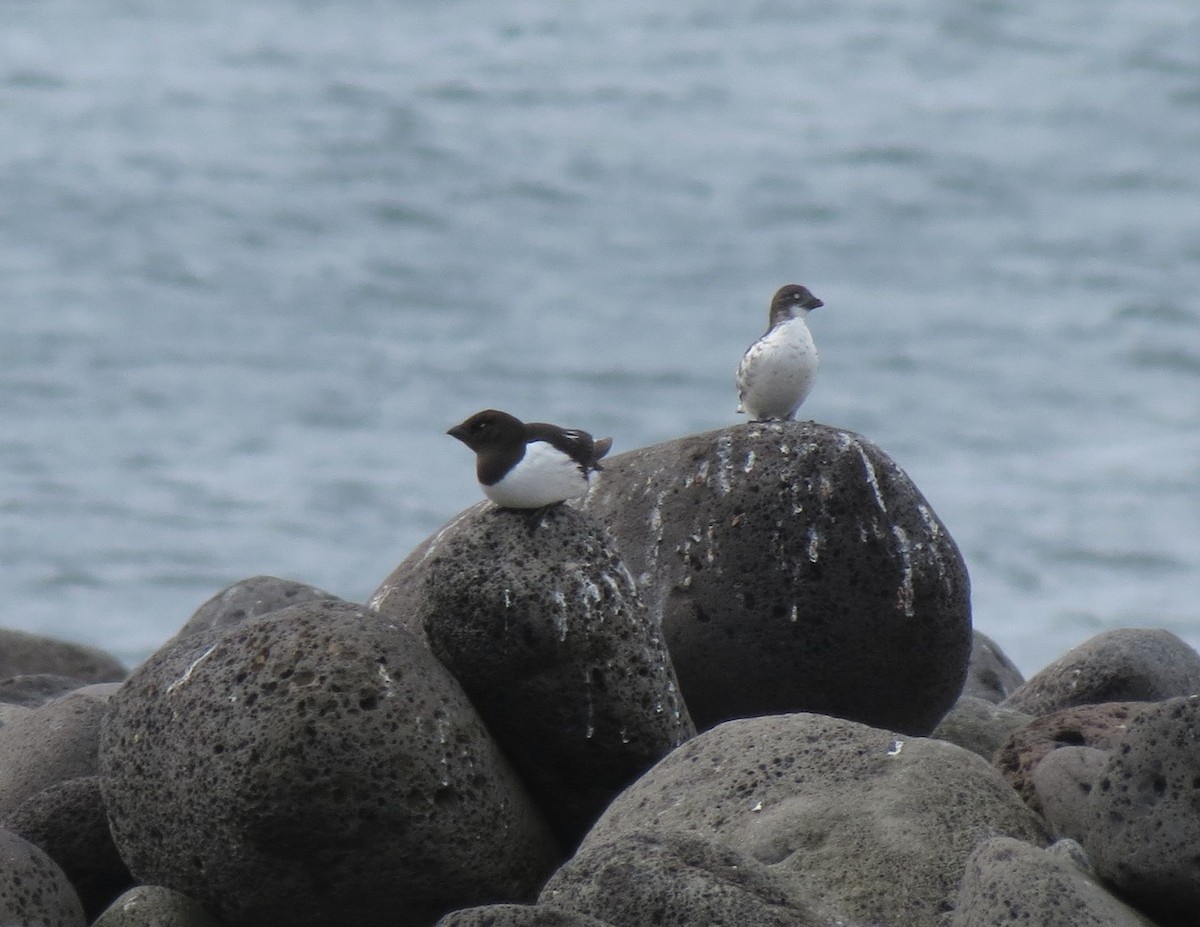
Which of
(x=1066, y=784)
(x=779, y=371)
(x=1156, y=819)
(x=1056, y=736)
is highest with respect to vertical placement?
(x=779, y=371)

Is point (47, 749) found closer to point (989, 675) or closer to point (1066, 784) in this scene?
point (1066, 784)

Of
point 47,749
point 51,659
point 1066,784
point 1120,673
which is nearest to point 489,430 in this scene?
point 1066,784

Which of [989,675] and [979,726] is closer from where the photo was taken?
[979,726]

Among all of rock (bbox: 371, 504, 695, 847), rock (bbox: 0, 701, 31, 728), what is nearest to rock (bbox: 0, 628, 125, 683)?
rock (bbox: 0, 701, 31, 728)

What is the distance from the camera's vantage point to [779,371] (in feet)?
37.4

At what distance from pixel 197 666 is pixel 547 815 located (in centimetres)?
179

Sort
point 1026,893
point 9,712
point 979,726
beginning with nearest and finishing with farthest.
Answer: point 1026,893 < point 979,726 < point 9,712

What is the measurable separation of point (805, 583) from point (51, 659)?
24.2ft

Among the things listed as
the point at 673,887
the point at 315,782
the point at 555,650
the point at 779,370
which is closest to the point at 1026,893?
the point at 673,887

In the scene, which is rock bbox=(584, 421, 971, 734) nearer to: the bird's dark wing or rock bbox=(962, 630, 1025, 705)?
the bird's dark wing

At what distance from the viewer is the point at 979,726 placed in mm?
11500

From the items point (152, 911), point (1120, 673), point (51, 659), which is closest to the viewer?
point (152, 911)

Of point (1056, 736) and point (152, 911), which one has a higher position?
point (152, 911)

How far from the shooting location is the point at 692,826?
842cm
